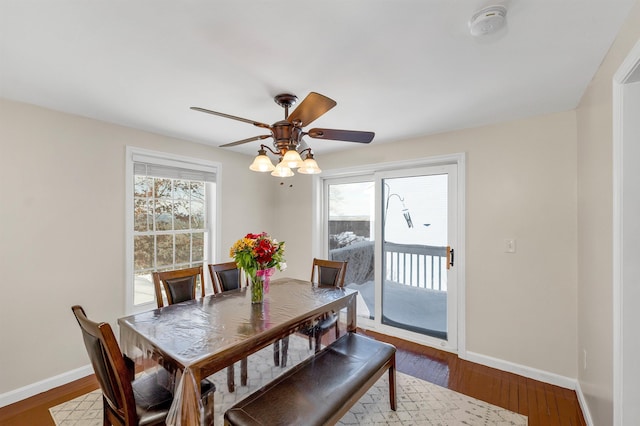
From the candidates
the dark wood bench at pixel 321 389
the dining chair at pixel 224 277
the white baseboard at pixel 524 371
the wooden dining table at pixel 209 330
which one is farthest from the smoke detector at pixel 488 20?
the white baseboard at pixel 524 371

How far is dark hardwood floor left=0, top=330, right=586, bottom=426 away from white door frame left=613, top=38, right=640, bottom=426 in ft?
2.90

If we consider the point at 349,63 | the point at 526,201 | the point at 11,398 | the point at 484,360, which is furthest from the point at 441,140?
the point at 11,398

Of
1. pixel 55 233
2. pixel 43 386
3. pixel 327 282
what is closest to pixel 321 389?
pixel 327 282

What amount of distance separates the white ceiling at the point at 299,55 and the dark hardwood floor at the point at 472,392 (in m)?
2.38

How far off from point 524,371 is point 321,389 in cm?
215

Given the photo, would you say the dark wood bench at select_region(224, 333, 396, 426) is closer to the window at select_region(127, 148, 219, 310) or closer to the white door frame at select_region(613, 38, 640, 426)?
the white door frame at select_region(613, 38, 640, 426)

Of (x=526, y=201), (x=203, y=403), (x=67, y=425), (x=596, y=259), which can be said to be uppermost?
(x=526, y=201)

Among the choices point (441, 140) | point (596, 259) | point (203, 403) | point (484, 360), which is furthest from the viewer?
point (441, 140)

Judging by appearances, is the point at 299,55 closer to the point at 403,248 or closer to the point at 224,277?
the point at 224,277

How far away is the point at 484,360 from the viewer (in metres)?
2.75

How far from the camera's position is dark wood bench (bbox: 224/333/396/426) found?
4.58ft

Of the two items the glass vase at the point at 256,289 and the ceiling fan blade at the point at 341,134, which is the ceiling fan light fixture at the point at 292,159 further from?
the glass vase at the point at 256,289

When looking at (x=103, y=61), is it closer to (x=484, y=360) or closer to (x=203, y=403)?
(x=203, y=403)

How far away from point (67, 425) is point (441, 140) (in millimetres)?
3990
